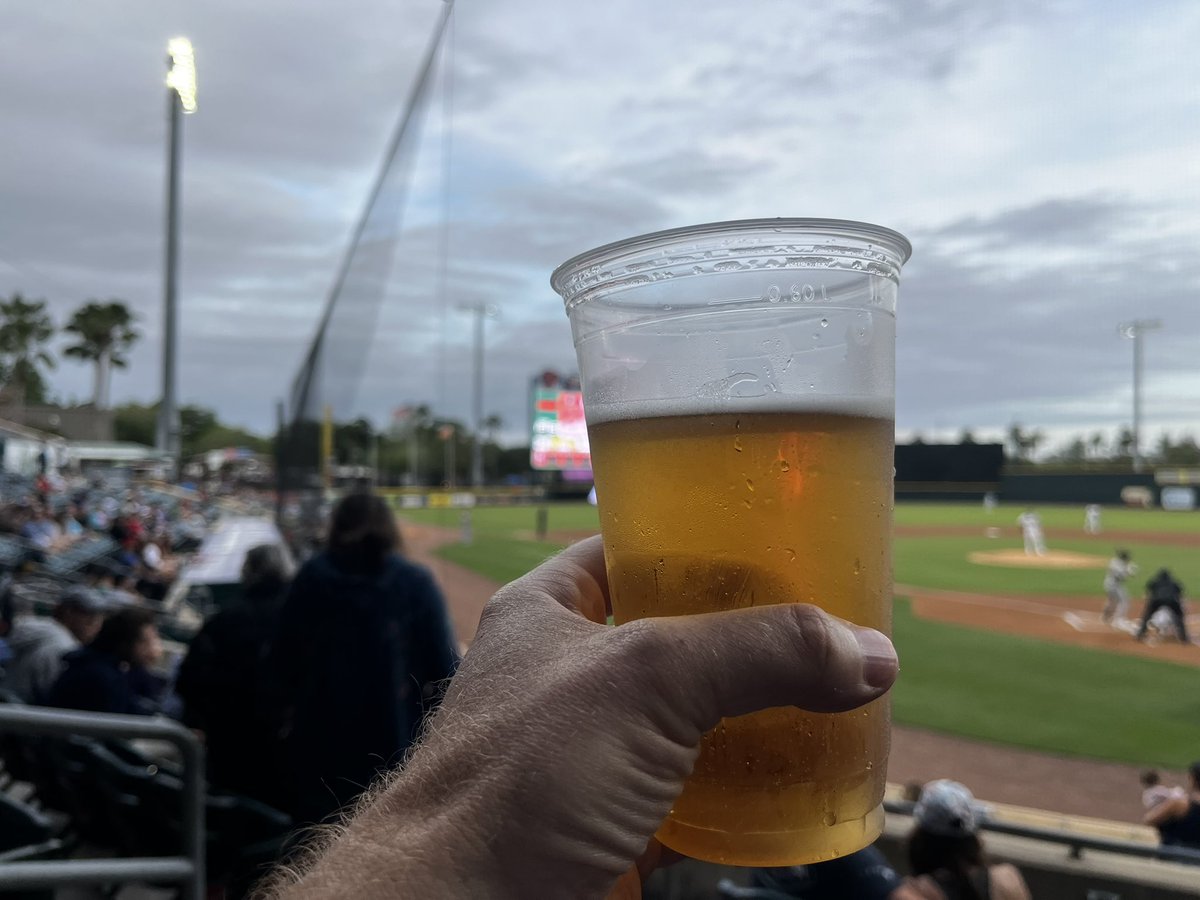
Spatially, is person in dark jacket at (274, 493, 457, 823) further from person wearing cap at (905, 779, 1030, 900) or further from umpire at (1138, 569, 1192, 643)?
umpire at (1138, 569, 1192, 643)

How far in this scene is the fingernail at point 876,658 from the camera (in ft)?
2.63

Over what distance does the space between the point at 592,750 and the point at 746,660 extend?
0.16 metres

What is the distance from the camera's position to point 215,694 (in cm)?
418

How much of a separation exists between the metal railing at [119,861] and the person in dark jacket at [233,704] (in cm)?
102

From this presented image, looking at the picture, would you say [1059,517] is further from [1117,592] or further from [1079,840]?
[1079,840]

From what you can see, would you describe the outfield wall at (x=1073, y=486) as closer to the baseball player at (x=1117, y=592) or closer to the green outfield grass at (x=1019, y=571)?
the green outfield grass at (x=1019, y=571)

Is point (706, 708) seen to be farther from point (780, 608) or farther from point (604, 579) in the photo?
point (604, 579)

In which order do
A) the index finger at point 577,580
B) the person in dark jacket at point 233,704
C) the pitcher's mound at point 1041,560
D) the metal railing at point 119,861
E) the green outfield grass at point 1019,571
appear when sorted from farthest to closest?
the pitcher's mound at point 1041,560
the green outfield grass at point 1019,571
the person in dark jacket at point 233,704
the metal railing at point 119,861
the index finger at point 577,580

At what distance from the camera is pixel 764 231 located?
0.89m

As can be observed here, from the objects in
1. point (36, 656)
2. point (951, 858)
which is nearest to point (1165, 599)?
point (951, 858)

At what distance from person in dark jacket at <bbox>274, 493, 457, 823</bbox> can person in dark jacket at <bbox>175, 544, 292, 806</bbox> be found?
2.28ft

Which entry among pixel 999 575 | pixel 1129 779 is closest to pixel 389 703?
pixel 1129 779

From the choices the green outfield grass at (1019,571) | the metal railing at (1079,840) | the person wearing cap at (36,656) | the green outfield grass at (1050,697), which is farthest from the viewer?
the green outfield grass at (1019,571)

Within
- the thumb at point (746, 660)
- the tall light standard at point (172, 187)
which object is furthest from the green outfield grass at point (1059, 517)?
the thumb at point (746, 660)
